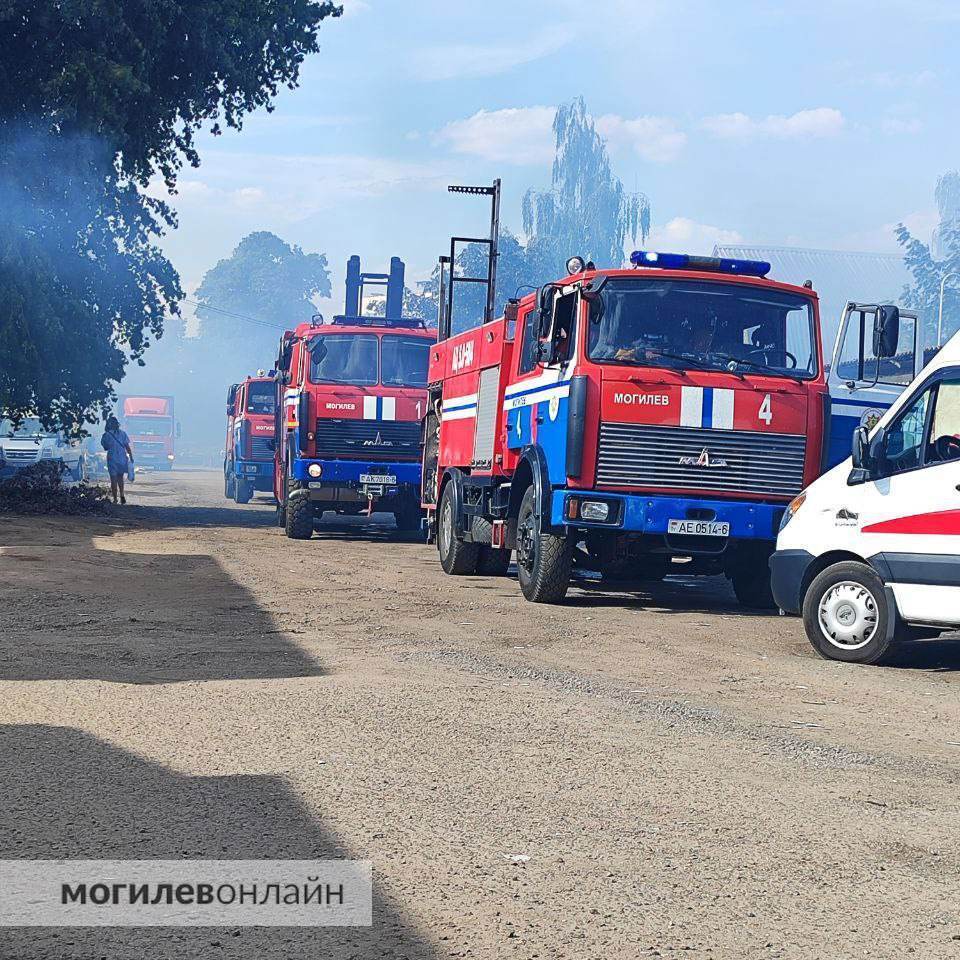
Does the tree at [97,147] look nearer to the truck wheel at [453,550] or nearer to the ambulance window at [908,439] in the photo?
the truck wheel at [453,550]

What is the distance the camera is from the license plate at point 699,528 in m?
12.7

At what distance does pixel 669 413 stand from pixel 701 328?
2.80 feet

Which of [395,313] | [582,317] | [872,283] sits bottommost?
[582,317]

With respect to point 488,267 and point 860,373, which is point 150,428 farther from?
point 860,373

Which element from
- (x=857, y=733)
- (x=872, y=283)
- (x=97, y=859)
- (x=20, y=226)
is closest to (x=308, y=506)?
(x=20, y=226)

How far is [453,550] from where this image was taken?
16.6 metres

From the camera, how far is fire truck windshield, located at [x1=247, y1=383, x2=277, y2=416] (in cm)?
3534

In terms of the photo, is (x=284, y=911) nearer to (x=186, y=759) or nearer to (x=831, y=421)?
(x=186, y=759)

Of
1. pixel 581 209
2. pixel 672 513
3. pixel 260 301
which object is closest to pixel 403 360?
pixel 672 513

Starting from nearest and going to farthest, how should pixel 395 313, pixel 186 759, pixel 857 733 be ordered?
pixel 186 759
pixel 857 733
pixel 395 313

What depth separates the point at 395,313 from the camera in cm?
2950

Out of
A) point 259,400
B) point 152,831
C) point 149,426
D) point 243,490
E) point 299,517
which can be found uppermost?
point 149,426

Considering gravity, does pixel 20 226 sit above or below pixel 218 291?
below

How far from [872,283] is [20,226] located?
57.8 m
